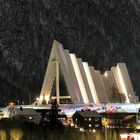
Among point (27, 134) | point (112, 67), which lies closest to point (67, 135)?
point (27, 134)

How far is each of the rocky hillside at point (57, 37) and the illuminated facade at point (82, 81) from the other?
29.4ft

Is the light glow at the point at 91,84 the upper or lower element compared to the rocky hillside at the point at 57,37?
lower

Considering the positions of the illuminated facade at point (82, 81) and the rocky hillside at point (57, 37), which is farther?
the rocky hillside at point (57, 37)

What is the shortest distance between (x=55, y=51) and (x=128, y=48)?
2071 inches

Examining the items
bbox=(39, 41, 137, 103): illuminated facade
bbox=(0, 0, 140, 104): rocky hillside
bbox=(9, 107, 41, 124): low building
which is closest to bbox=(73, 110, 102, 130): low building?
bbox=(9, 107, 41, 124): low building

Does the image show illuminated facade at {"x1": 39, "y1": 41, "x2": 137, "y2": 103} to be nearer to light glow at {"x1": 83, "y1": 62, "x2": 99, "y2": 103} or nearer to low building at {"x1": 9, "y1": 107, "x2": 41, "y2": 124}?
light glow at {"x1": 83, "y1": 62, "x2": 99, "y2": 103}

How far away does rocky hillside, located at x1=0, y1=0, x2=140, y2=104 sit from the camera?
4791 inches

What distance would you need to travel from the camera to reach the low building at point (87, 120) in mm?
65500

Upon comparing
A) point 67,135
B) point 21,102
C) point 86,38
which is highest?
point 86,38

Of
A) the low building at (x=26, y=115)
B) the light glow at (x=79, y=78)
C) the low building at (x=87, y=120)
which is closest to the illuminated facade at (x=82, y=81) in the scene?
the light glow at (x=79, y=78)

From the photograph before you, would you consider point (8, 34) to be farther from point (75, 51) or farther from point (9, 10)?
point (75, 51)

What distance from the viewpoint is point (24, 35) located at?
127438 mm

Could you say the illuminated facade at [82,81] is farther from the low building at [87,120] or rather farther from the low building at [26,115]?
the low building at [87,120]

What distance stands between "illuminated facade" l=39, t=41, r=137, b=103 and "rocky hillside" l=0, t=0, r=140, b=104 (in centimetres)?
897
